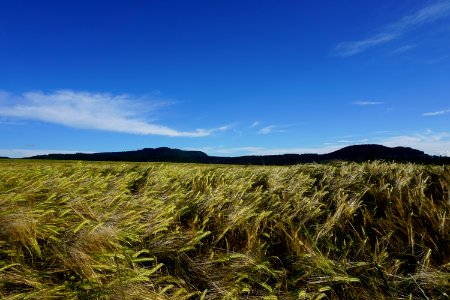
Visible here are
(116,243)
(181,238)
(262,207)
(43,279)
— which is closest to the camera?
(43,279)

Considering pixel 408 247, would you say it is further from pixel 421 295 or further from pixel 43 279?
pixel 43 279

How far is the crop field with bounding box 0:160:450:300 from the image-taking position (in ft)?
11.3

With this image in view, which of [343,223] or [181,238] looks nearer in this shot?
[181,238]

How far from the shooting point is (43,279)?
3.27 m

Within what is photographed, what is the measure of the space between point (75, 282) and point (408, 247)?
381cm

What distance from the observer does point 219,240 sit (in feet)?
15.3

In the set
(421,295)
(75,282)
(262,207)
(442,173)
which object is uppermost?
(442,173)

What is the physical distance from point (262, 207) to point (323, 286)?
1.96 metres

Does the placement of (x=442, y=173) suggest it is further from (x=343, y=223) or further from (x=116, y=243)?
(x=116, y=243)

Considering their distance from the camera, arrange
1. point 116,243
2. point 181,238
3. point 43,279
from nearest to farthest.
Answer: point 43,279, point 116,243, point 181,238

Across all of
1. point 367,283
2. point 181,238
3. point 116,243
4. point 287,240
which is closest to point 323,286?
point 367,283

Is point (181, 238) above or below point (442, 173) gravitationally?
below

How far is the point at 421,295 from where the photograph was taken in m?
3.67

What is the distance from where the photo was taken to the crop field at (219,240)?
3.46 m
